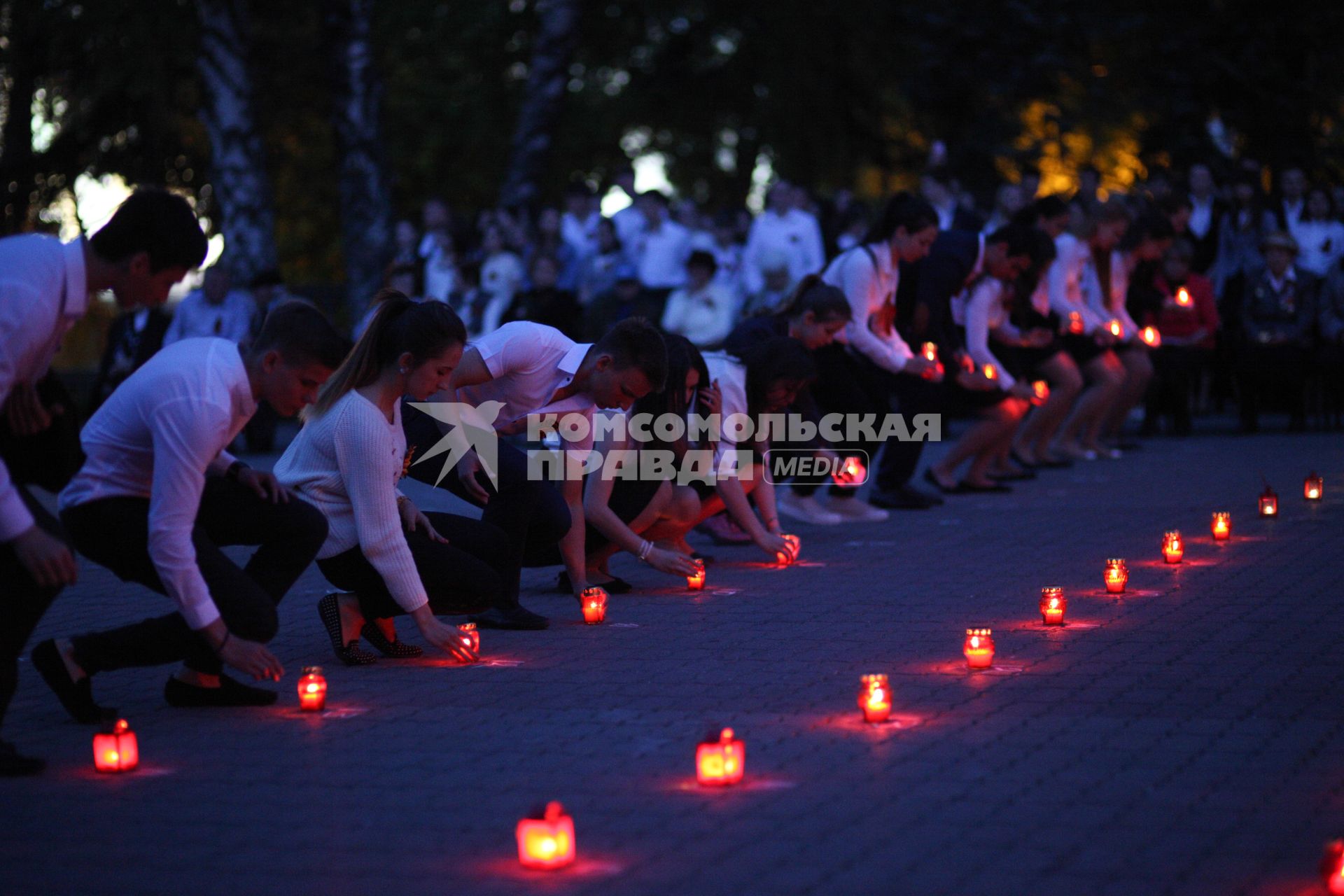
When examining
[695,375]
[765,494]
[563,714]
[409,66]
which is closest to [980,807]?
[563,714]

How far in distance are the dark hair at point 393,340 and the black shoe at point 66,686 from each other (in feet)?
5.07

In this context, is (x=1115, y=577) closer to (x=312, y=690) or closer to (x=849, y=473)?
(x=849, y=473)

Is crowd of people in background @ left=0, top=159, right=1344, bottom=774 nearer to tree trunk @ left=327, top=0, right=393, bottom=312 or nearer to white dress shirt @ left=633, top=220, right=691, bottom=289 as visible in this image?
white dress shirt @ left=633, top=220, right=691, bottom=289

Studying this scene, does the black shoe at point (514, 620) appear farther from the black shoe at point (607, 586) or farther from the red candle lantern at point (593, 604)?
the black shoe at point (607, 586)

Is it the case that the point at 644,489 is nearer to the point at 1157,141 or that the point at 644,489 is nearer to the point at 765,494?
the point at 765,494

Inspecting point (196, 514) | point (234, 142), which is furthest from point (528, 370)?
point (234, 142)

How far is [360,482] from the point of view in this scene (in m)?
7.10

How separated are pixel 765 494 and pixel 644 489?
1.20 m

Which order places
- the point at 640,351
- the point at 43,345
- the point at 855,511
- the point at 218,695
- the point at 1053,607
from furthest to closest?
the point at 855,511, the point at 1053,607, the point at 640,351, the point at 218,695, the point at 43,345

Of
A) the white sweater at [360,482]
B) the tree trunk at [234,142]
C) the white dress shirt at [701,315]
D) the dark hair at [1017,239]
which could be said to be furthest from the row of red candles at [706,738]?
the tree trunk at [234,142]

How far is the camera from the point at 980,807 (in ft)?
16.9

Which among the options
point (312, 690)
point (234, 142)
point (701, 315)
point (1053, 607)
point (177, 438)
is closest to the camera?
point (177, 438)

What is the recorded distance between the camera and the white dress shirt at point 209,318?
17359mm

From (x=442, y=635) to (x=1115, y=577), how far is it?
3.55m
